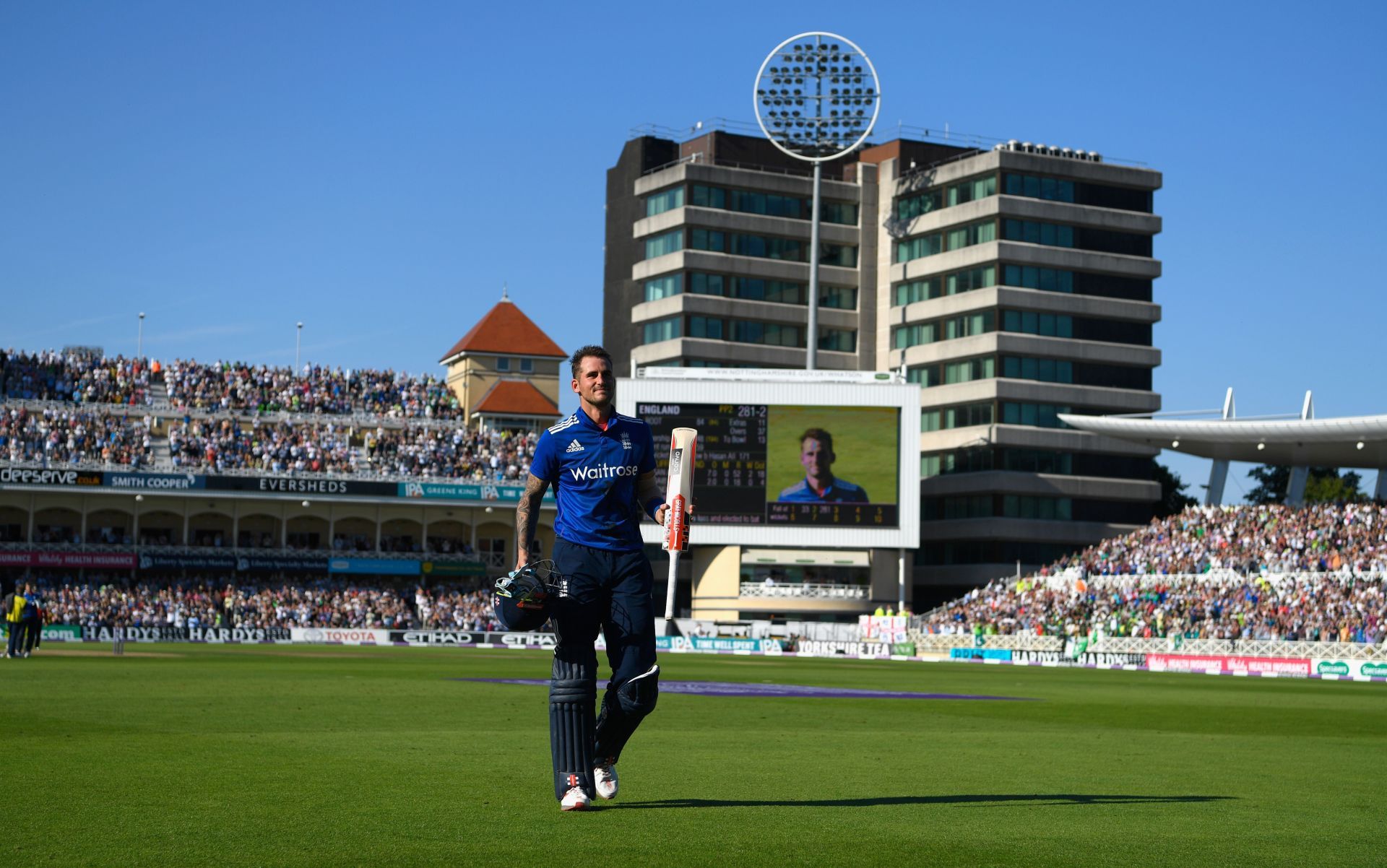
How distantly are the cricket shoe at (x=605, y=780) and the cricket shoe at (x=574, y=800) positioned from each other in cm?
32

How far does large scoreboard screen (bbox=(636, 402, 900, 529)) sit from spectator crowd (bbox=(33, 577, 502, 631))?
12157 mm

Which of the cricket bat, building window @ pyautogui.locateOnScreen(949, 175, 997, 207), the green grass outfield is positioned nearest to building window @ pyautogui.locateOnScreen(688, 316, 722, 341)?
building window @ pyautogui.locateOnScreen(949, 175, 997, 207)

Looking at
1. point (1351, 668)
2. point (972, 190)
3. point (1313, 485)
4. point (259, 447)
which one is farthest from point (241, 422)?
point (1313, 485)

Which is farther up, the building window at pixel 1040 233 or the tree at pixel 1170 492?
the building window at pixel 1040 233

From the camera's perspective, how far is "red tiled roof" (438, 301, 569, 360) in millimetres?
105625

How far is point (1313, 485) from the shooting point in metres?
112

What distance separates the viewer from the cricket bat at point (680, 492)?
9899mm

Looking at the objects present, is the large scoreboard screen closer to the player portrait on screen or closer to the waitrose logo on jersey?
the player portrait on screen

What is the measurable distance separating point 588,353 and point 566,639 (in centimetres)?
175

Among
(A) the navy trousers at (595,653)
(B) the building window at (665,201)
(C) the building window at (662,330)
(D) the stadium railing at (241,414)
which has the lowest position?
(A) the navy trousers at (595,653)

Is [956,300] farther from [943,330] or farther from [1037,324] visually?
[1037,324]

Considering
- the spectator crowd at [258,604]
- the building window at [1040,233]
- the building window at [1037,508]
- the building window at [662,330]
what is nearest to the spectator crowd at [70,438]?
the spectator crowd at [258,604]

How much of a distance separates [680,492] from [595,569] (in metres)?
0.76

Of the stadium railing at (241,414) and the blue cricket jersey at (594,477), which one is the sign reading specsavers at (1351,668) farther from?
the stadium railing at (241,414)
